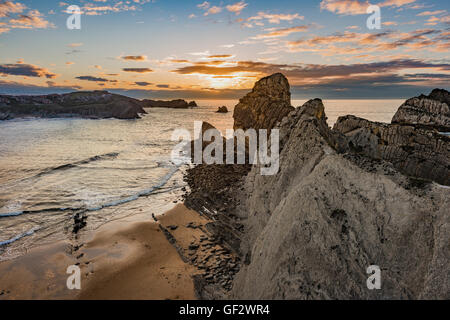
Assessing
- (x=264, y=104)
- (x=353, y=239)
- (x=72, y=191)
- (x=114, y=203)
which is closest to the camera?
(x=353, y=239)

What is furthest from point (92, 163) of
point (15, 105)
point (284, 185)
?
point (15, 105)

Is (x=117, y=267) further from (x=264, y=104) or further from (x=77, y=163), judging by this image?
(x=264, y=104)

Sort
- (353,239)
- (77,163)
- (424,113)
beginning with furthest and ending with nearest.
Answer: (77,163)
(424,113)
(353,239)

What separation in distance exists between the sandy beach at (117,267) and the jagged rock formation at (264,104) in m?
26.2

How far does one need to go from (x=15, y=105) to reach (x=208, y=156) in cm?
15254

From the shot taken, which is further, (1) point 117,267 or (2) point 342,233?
(1) point 117,267

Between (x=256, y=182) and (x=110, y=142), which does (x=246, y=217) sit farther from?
(x=110, y=142)

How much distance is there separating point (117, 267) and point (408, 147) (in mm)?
19393

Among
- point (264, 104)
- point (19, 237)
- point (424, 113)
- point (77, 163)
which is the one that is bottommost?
point (19, 237)

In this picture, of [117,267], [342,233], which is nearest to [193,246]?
[117,267]

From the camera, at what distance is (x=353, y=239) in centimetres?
789

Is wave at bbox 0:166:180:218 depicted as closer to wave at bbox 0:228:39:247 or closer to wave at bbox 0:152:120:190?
wave at bbox 0:228:39:247
